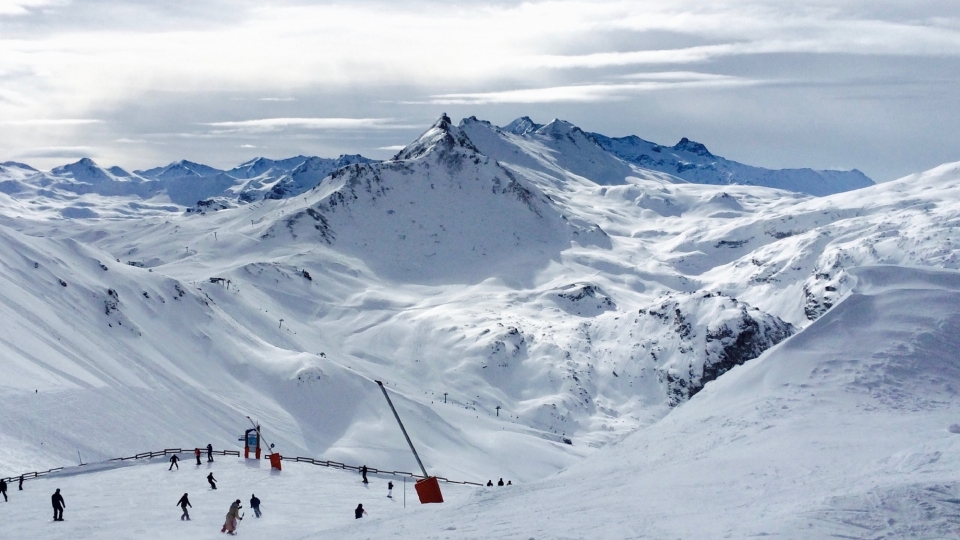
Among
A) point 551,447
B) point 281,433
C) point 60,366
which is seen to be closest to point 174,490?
point 60,366

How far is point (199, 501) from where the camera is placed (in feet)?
121

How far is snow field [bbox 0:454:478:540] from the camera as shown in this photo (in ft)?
105

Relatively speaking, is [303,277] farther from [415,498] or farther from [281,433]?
[415,498]

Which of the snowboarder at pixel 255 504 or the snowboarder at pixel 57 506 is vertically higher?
the snowboarder at pixel 57 506

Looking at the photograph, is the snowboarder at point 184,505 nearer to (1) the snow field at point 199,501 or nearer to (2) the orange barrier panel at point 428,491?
(1) the snow field at point 199,501

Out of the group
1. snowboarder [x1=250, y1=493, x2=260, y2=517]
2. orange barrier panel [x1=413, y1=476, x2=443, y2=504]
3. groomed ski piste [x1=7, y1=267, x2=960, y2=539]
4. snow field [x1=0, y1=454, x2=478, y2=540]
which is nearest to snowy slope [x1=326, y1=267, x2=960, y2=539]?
groomed ski piste [x1=7, y1=267, x2=960, y2=539]

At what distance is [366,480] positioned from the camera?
1756 inches

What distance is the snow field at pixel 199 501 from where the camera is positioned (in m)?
32.0

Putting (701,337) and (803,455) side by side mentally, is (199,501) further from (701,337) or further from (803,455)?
(701,337)

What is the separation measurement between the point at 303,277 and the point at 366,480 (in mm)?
152374

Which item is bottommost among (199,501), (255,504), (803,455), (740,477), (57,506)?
(199,501)

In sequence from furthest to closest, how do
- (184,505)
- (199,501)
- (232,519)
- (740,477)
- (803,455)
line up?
(199,501)
(184,505)
(232,519)
(803,455)
(740,477)

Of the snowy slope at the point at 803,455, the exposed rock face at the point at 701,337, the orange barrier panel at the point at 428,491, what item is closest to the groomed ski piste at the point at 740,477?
the snowy slope at the point at 803,455

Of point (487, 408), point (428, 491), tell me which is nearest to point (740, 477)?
point (428, 491)
